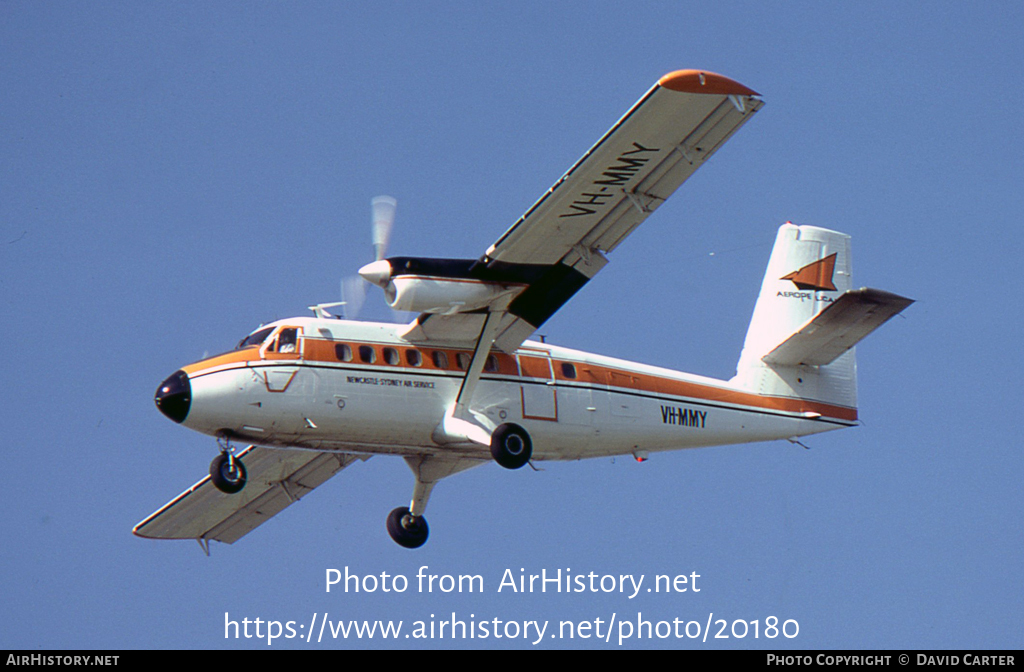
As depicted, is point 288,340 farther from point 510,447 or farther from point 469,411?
point 510,447

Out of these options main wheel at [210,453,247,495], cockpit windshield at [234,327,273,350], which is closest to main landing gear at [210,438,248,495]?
main wheel at [210,453,247,495]

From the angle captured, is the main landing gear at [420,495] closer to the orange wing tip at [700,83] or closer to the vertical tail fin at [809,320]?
the vertical tail fin at [809,320]

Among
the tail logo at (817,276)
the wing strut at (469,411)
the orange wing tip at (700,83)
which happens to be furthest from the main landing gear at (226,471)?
the tail logo at (817,276)

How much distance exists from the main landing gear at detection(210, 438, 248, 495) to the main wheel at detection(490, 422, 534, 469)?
3.40m

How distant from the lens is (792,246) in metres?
24.9

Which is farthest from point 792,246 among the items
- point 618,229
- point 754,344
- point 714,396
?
point 618,229

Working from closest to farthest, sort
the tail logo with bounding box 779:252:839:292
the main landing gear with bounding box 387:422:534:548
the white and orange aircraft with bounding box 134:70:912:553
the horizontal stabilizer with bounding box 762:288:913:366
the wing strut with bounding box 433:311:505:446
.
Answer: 1. the white and orange aircraft with bounding box 134:70:912:553
2. the wing strut with bounding box 433:311:505:446
3. the horizontal stabilizer with bounding box 762:288:913:366
4. the main landing gear with bounding box 387:422:534:548
5. the tail logo with bounding box 779:252:839:292

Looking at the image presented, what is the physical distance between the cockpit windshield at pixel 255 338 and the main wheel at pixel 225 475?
149 centimetres

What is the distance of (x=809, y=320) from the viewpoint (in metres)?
23.8

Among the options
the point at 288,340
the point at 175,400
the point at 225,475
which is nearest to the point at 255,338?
the point at 288,340

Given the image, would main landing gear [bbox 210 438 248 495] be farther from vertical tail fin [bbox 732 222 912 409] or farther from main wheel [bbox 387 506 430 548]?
vertical tail fin [bbox 732 222 912 409]

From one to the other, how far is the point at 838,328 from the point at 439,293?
6.45 meters

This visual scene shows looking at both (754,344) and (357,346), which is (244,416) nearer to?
(357,346)

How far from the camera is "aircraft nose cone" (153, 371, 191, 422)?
1955cm
